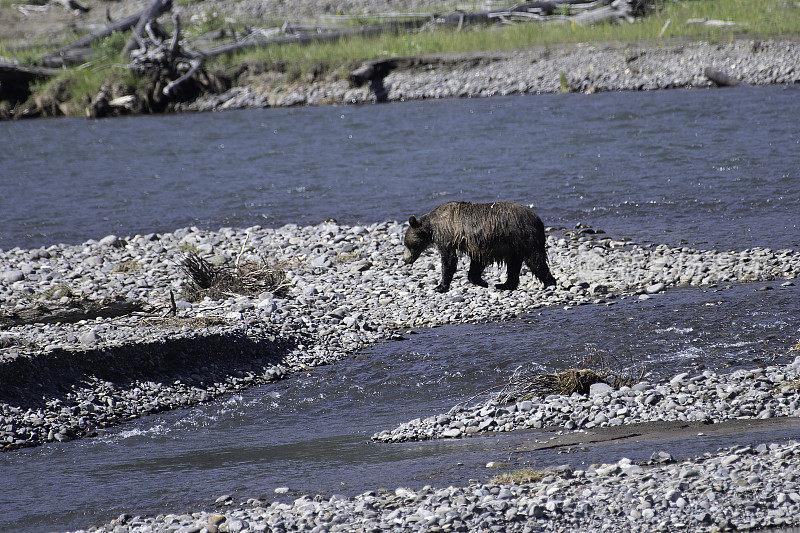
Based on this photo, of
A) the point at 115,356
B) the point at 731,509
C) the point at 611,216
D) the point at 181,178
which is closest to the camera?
the point at 731,509

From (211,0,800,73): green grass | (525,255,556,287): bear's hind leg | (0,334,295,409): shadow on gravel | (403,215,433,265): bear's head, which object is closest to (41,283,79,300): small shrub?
(0,334,295,409): shadow on gravel

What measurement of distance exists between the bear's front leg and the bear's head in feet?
1.32

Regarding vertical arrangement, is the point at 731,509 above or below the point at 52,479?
above

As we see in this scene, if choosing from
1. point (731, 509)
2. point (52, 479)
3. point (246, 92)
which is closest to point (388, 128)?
point (246, 92)

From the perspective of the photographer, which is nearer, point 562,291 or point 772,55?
point 562,291

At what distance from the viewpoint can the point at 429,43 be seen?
27516 millimetres

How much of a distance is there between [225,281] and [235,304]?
691mm

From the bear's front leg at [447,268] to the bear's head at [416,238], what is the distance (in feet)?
1.32

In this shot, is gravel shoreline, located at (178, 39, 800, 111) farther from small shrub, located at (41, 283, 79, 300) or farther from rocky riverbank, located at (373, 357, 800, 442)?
rocky riverbank, located at (373, 357, 800, 442)

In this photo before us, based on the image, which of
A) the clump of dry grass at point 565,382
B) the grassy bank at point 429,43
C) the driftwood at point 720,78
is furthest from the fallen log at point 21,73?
the clump of dry grass at point 565,382

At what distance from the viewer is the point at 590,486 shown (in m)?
4.99

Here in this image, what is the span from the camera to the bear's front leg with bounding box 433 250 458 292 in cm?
971

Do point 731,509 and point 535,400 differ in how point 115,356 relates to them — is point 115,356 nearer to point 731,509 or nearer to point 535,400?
point 535,400

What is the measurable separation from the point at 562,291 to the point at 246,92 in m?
20.0
